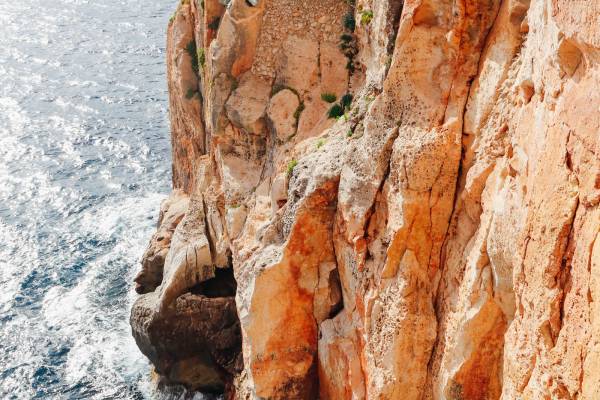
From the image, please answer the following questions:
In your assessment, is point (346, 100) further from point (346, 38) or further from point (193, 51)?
point (193, 51)


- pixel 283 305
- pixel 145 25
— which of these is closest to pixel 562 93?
pixel 283 305

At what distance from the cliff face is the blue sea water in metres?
5.77

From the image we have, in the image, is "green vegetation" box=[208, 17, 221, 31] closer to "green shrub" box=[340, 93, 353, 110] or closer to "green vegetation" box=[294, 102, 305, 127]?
"green vegetation" box=[294, 102, 305, 127]

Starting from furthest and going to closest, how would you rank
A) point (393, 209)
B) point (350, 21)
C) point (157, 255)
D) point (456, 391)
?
point (157, 255), point (350, 21), point (393, 209), point (456, 391)

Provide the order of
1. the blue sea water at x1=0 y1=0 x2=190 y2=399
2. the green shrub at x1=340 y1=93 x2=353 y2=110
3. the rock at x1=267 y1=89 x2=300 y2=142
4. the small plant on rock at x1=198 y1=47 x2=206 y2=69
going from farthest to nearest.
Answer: the blue sea water at x1=0 y1=0 x2=190 y2=399
the small plant on rock at x1=198 y1=47 x2=206 y2=69
the rock at x1=267 y1=89 x2=300 y2=142
the green shrub at x1=340 y1=93 x2=353 y2=110

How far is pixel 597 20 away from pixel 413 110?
663 centimetres

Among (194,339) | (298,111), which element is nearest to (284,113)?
(298,111)

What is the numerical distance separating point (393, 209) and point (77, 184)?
35704 mm

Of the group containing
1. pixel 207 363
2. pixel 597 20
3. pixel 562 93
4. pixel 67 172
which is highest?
pixel 597 20

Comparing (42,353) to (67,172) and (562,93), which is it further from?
(562,93)

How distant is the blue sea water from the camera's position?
32.1 m

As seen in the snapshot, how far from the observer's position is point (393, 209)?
16.7 meters

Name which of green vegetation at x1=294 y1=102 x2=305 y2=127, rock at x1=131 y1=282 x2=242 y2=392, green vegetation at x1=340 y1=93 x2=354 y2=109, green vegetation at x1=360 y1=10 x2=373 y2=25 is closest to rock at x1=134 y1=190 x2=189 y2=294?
rock at x1=131 y1=282 x2=242 y2=392

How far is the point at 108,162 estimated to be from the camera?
49750 millimetres
